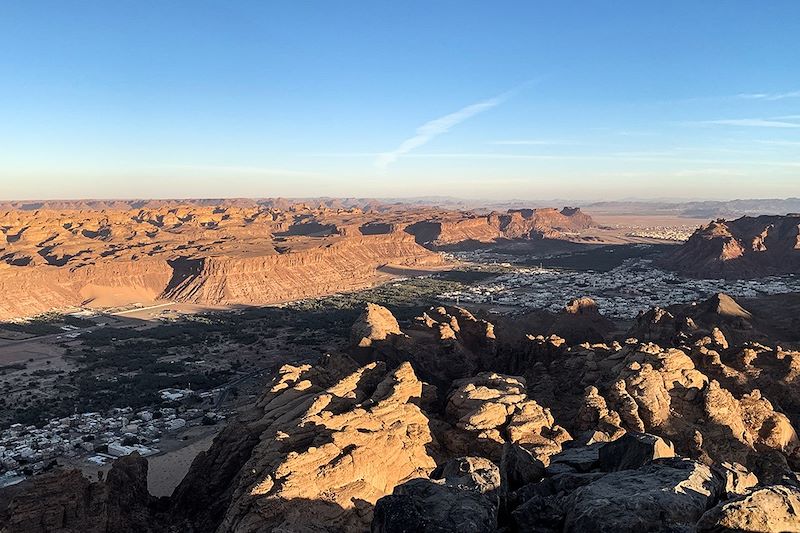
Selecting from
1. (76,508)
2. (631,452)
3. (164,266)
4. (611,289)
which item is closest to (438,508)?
(631,452)

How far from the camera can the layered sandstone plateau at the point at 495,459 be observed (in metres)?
13.4

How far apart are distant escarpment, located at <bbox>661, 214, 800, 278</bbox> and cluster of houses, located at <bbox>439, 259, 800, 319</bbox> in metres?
6.66

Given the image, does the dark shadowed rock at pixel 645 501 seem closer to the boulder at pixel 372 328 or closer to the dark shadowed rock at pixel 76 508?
the dark shadowed rock at pixel 76 508

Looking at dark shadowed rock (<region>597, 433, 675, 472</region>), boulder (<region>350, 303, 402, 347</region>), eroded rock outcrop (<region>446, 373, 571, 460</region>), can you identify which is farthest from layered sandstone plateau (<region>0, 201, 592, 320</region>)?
dark shadowed rock (<region>597, 433, 675, 472</region>)

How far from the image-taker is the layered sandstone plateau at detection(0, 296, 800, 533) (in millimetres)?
13380

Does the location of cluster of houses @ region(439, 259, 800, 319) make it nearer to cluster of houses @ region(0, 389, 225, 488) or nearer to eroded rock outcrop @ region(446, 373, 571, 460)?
eroded rock outcrop @ region(446, 373, 571, 460)

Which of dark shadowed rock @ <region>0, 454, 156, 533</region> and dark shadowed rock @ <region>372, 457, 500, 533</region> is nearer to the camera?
dark shadowed rock @ <region>372, 457, 500, 533</region>

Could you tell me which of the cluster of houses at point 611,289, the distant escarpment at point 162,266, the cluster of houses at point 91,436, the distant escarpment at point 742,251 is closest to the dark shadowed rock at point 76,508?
the cluster of houses at point 91,436

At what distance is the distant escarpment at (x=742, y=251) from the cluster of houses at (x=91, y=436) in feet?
431

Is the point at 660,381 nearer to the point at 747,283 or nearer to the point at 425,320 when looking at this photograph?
the point at 425,320

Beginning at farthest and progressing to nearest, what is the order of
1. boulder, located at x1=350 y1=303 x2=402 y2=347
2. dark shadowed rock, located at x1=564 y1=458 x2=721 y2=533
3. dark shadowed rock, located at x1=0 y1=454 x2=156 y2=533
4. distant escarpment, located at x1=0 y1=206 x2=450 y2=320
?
distant escarpment, located at x1=0 y1=206 x2=450 y2=320 < boulder, located at x1=350 y1=303 x2=402 y2=347 < dark shadowed rock, located at x1=0 y1=454 x2=156 y2=533 < dark shadowed rock, located at x1=564 y1=458 x2=721 y2=533

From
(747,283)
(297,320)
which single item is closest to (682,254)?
(747,283)

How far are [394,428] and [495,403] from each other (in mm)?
6131

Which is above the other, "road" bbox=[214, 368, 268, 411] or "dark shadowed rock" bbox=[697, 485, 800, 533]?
"dark shadowed rock" bbox=[697, 485, 800, 533]
